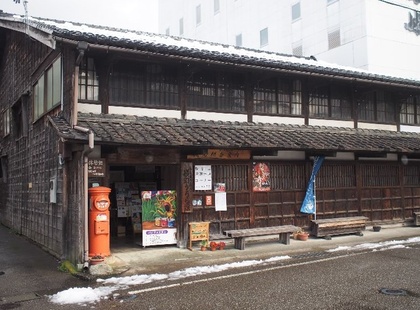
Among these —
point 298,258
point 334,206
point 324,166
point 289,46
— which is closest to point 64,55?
point 298,258

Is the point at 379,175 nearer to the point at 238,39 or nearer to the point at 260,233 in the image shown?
the point at 260,233

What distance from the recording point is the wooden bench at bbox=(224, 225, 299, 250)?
11359 millimetres

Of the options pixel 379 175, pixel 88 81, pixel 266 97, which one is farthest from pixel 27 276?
pixel 379 175

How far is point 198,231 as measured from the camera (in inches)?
444

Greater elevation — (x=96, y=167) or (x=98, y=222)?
(x=96, y=167)

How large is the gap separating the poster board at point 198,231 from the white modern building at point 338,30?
19.2 metres

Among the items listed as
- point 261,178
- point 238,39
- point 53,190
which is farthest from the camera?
point 238,39

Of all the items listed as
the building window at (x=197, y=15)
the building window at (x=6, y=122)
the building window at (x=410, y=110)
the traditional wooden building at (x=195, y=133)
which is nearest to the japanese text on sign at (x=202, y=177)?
the traditional wooden building at (x=195, y=133)

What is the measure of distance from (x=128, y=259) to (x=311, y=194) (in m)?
6.29

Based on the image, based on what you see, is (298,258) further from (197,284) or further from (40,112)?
(40,112)

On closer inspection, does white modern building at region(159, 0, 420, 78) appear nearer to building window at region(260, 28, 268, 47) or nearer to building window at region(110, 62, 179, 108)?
building window at region(260, 28, 268, 47)

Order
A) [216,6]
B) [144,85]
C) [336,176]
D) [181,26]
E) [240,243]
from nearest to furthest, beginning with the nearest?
[240,243], [144,85], [336,176], [216,6], [181,26]

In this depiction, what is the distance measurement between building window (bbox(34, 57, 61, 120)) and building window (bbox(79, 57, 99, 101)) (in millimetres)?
692

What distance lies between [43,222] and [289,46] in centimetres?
2631
